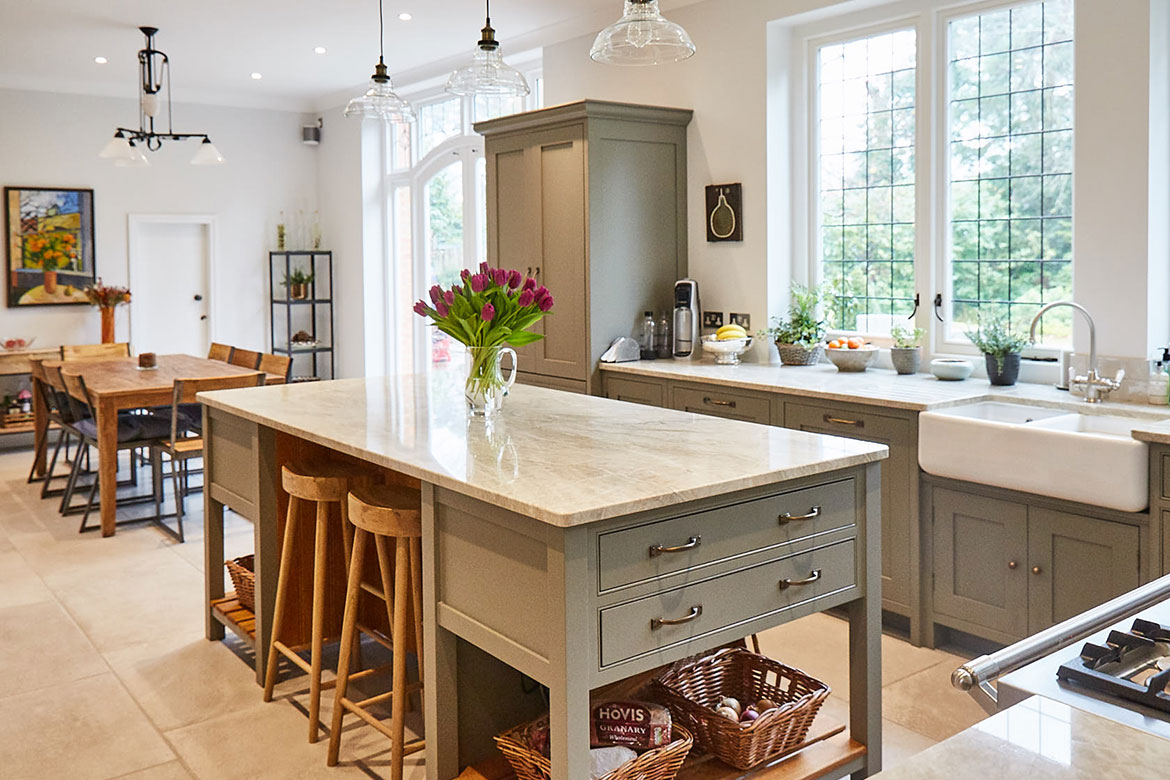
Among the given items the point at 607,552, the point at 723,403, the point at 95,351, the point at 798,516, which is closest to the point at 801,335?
the point at 723,403

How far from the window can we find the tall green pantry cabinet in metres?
0.79

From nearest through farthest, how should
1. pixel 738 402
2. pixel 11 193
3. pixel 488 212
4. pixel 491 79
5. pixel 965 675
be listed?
pixel 965 675, pixel 491 79, pixel 738 402, pixel 488 212, pixel 11 193

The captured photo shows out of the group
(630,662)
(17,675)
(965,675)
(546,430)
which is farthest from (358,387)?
(965,675)

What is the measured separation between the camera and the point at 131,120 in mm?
8375

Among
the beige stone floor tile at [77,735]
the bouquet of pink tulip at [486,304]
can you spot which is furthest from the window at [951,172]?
the beige stone floor tile at [77,735]

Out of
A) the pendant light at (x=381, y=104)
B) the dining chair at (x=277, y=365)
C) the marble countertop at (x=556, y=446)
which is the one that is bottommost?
the marble countertop at (x=556, y=446)

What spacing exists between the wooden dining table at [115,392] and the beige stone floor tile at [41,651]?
116cm

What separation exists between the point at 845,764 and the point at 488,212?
4000 mm

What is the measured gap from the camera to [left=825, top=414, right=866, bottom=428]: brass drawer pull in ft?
12.8

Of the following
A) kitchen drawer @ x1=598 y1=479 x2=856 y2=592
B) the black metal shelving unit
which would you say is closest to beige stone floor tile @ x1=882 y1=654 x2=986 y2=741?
kitchen drawer @ x1=598 y1=479 x2=856 y2=592

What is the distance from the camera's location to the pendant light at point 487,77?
11.4ft

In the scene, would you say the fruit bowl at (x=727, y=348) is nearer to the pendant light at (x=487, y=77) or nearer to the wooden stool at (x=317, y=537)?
the pendant light at (x=487, y=77)

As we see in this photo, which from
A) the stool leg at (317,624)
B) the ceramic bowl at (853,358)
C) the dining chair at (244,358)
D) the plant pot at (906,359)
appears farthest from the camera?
the dining chair at (244,358)

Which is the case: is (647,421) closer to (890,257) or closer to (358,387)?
(358,387)
